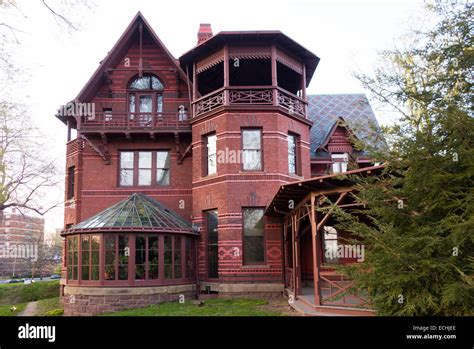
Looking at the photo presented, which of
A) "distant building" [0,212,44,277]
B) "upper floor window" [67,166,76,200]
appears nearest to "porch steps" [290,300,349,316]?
"upper floor window" [67,166,76,200]

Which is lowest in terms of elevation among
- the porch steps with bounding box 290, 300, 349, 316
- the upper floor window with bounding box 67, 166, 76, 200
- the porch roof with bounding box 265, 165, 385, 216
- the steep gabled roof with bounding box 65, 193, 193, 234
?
the porch steps with bounding box 290, 300, 349, 316

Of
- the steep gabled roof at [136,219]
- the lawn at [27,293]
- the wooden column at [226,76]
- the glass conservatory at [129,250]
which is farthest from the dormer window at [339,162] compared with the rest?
the lawn at [27,293]

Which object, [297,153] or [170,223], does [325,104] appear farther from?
[170,223]

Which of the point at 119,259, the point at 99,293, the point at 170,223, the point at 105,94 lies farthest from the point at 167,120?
the point at 99,293

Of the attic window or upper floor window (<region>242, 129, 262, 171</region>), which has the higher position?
the attic window

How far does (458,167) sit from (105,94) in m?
18.1

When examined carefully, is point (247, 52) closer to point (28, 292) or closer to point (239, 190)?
point (239, 190)

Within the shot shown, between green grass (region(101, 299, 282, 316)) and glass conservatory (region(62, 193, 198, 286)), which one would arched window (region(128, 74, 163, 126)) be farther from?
green grass (region(101, 299, 282, 316))

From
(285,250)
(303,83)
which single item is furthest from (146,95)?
(285,250)

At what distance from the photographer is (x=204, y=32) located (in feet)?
74.3

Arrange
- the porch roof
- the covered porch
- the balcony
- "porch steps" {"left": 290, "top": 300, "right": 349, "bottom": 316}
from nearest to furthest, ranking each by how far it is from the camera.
→ the porch roof
the covered porch
"porch steps" {"left": 290, "top": 300, "right": 349, "bottom": 316}
the balcony

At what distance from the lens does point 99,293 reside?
1606 cm

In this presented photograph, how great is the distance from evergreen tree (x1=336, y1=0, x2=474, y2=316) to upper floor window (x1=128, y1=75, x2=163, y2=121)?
49.9 feet

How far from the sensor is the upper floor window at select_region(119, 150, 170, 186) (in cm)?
2030
